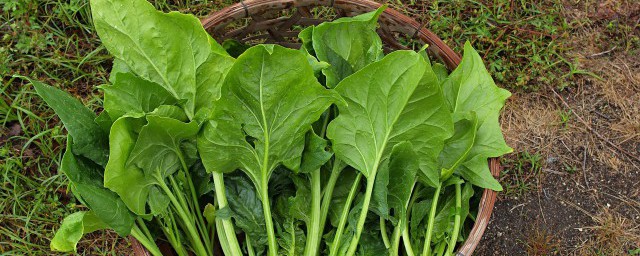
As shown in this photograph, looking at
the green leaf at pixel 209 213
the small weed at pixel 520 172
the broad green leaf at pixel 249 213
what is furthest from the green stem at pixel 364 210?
the small weed at pixel 520 172

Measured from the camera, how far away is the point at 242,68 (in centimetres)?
128

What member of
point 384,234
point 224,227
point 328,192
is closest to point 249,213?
point 224,227

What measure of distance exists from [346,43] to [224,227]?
51 centimetres

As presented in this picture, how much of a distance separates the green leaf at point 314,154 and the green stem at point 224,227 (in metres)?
0.19

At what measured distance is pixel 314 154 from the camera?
1.45 metres

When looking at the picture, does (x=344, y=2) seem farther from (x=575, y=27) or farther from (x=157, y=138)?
(x=575, y=27)

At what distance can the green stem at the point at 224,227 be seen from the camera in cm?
148

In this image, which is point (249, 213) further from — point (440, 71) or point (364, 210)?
point (440, 71)

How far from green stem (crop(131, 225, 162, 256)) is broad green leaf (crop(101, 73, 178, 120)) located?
26cm

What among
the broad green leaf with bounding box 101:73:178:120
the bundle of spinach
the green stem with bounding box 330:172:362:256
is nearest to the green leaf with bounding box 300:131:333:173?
the bundle of spinach

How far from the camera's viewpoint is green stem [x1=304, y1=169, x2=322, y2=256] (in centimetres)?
151

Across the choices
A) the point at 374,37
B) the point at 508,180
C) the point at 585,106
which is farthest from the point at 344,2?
the point at 585,106

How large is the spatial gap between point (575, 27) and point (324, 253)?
117cm

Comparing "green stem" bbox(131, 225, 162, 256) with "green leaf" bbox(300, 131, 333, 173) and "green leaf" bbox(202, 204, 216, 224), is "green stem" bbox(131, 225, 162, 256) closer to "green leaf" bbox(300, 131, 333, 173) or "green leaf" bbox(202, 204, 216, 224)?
"green leaf" bbox(202, 204, 216, 224)
